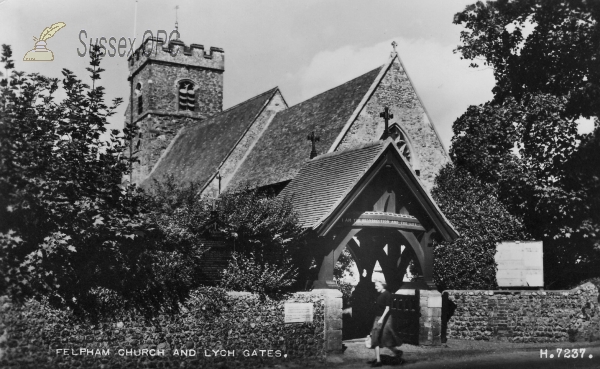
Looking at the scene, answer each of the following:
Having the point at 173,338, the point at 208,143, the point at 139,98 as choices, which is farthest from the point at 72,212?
the point at 139,98

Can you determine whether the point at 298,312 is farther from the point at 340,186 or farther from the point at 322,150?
the point at 322,150

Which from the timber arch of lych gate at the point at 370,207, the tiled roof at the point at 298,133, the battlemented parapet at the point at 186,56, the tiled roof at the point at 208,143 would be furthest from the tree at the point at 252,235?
the battlemented parapet at the point at 186,56

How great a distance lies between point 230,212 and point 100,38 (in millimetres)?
4136

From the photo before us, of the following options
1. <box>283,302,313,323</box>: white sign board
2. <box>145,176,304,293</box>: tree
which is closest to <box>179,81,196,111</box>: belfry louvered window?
<box>145,176,304,293</box>: tree

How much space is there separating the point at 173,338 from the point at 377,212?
500 centimetres

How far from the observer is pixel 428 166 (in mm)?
23875

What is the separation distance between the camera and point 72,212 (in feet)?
32.4

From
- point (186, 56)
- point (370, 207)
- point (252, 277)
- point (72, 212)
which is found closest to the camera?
point (72, 212)

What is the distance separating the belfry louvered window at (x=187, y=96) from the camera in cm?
3978

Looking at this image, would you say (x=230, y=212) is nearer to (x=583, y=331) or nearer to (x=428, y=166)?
(x=583, y=331)

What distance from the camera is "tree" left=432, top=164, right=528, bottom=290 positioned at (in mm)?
18375

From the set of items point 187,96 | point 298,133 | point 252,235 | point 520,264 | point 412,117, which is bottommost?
point 520,264

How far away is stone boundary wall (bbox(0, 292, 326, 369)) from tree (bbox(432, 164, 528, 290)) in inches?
276

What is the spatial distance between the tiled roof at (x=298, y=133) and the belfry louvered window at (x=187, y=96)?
1282cm
